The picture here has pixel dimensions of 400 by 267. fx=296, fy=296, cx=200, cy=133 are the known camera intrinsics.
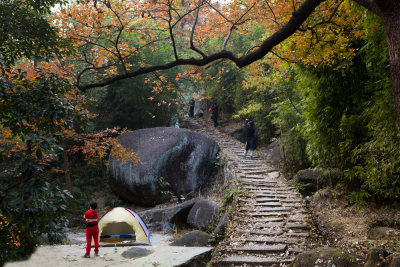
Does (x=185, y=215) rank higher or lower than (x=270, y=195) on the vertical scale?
lower

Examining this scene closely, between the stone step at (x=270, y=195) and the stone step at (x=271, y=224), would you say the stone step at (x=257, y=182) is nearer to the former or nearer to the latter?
the stone step at (x=270, y=195)

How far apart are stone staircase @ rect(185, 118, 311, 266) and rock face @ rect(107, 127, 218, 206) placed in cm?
228

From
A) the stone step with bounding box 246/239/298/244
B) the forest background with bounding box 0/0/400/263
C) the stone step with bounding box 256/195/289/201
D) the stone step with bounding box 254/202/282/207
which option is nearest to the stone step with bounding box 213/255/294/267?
the stone step with bounding box 246/239/298/244

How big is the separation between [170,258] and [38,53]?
460 centimetres

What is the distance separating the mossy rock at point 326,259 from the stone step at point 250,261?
0.97 m

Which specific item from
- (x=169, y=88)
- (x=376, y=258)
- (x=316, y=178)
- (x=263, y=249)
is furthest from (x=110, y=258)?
(x=316, y=178)

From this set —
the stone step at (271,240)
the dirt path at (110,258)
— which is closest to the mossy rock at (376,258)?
the stone step at (271,240)

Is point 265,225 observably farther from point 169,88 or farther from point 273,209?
point 169,88

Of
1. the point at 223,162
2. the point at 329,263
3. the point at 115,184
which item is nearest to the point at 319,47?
the point at 329,263

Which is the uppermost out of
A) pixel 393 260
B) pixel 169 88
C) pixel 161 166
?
pixel 169 88

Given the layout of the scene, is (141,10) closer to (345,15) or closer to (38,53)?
(38,53)

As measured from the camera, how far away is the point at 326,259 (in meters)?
4.26

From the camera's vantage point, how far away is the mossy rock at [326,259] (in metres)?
4.15

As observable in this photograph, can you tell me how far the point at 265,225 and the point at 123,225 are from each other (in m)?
4.59
